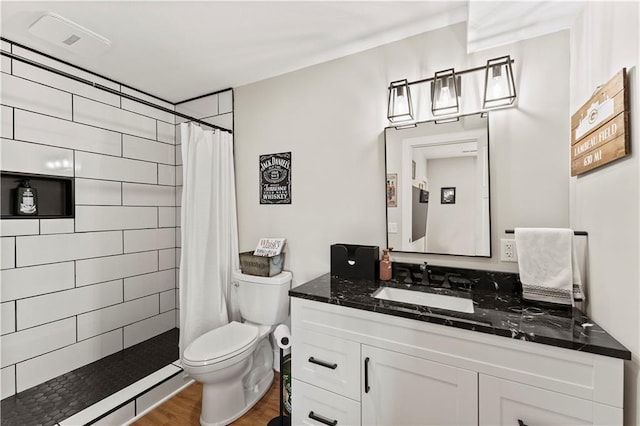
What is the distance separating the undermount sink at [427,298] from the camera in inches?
58.1

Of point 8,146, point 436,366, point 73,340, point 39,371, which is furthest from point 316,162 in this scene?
point 39,371

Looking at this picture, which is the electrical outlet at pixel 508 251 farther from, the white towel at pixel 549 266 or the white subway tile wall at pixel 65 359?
the white subway tile wall at pixel 65 359

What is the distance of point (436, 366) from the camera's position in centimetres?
119

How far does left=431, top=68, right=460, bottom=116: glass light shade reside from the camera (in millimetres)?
1647

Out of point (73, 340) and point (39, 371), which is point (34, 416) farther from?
point (73, 340)

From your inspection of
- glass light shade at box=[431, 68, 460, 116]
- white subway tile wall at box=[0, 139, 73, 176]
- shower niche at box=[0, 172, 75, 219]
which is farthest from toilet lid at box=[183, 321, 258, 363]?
glass light shade at box=[431, 68, 460, 116]

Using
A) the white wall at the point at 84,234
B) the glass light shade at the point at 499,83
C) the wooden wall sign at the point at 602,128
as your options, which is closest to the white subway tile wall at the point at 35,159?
the white wall at the point at 84,234

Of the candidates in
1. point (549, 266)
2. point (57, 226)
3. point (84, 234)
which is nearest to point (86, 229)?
point (84, 234)

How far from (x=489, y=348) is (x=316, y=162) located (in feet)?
4.86

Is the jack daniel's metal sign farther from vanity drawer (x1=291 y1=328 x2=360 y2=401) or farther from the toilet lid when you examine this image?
vanity drawer (x1=291 y1=328 x2=360 y2=401)

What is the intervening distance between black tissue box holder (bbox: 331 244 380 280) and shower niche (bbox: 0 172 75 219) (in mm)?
1907

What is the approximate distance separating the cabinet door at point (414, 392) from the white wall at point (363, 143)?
69 cm

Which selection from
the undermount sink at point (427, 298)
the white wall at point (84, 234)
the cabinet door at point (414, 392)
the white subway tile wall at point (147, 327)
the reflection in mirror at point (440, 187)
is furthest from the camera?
the white subway tile wall at point (147, 327)

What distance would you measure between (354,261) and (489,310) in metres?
0.78
